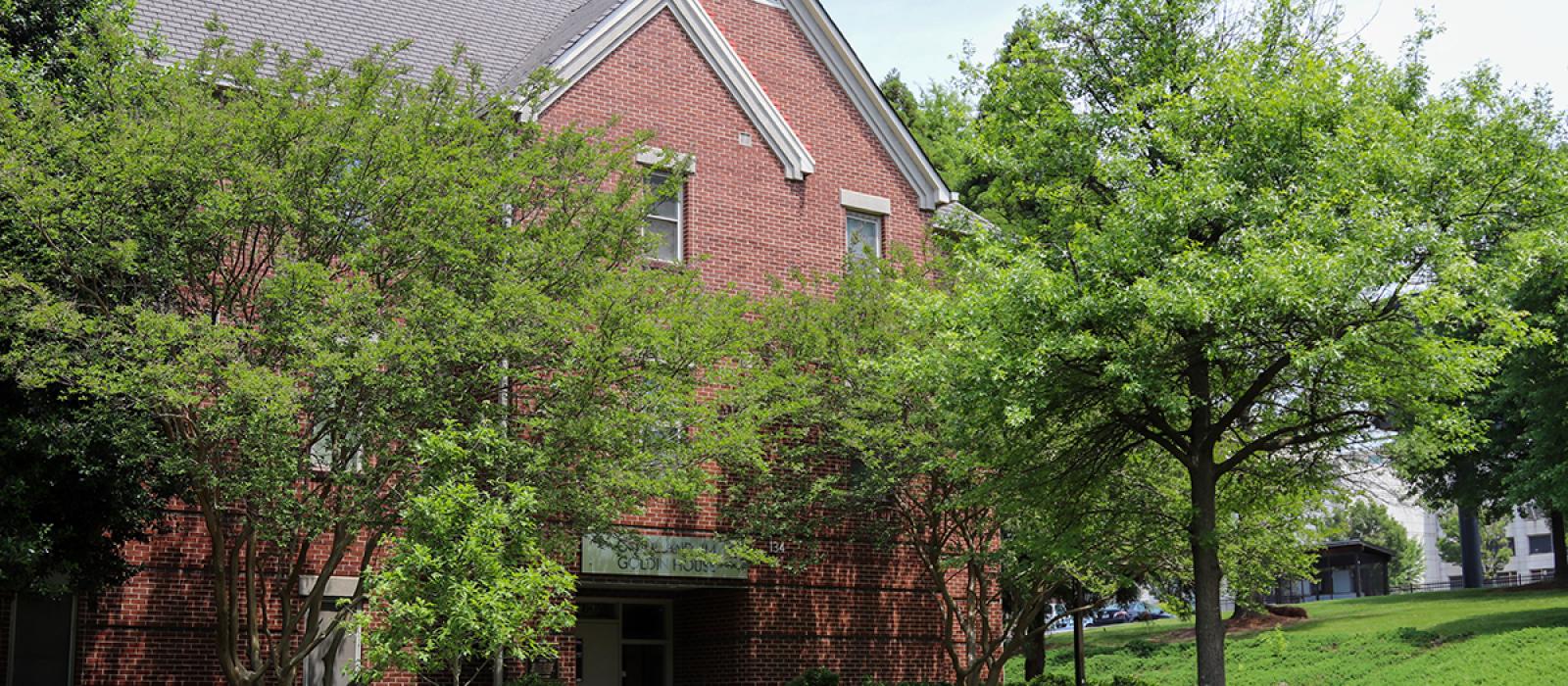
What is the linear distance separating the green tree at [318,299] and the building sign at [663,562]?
391 centimetres

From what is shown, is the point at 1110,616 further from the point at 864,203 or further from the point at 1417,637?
the point at 864,203

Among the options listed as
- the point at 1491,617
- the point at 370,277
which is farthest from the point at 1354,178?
the point at 1491,617

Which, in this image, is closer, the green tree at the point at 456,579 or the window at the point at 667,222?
the green tree at the point at 456,579

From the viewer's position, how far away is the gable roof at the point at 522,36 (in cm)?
2592

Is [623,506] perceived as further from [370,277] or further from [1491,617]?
[1491,617]

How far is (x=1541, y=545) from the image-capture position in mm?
104438

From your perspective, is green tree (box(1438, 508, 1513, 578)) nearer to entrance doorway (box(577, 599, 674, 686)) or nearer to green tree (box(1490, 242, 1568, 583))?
green tree (box(1490, 242, 1568, 583))

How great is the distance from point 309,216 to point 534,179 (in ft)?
11.3

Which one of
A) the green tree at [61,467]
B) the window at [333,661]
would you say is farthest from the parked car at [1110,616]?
the green tree at [61,467]

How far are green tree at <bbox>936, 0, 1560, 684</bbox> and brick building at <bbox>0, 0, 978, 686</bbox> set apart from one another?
621 centimetres

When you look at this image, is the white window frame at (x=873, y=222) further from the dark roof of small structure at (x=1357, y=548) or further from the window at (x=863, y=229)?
the dark roof of small structure at (x=1357, y=548)

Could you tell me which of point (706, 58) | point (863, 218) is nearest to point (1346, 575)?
point (863, 218)

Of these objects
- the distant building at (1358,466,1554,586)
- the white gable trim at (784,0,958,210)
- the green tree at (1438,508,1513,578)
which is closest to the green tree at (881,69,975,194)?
the white gable trim at (784,0,958,210)

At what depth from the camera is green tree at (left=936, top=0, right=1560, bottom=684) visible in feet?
58.9
